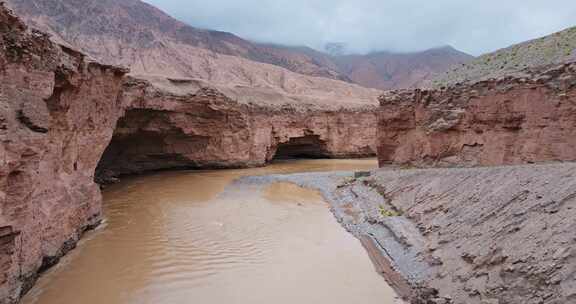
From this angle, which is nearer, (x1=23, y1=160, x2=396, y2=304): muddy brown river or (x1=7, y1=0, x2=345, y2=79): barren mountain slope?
(x1=23, y1=160, x2=396, y2=304): muddy brown river

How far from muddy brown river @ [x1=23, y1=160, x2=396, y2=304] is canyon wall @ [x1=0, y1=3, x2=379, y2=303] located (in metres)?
0.66

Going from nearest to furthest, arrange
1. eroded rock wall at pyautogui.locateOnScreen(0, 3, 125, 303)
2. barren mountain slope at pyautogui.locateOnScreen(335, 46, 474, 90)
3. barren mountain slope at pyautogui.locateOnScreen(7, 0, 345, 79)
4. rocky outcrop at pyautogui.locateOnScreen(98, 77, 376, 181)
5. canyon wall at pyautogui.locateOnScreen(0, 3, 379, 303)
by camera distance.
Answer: eroded rock wall at pyautogui.locateOnScreen(0, 3, 125, 303) < canyon wall at pyautogui.locateOnScreen(0, 3, 379, 303) < rocky outcrop at pyautogui.locateOnScreen(98, 77, 376, 181) < barren mountain slope at pyautogui.locateOnScreen(7, 0, 345, 79) < barren mountain slope at pyautogui.locateOnScreen(335, 46, 474, 90)

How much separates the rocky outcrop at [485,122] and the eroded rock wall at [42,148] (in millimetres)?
11526

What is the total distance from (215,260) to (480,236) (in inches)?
181

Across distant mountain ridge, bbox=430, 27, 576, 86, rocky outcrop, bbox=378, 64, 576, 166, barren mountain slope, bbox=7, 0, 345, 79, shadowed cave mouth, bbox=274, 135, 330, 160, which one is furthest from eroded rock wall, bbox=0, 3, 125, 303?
barren mountain slope, bbox=7, 0, 345, 79

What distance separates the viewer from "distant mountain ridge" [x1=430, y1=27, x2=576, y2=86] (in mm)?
12422

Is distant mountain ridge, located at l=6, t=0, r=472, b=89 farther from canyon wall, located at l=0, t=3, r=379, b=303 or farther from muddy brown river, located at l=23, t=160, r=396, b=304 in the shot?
muddy brown river, located at l=23, t=160, r=396, b=304

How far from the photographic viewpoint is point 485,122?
13133 millimetres

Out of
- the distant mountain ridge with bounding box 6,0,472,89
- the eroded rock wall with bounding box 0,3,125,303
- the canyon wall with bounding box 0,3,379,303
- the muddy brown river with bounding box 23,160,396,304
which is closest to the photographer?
the eroded rock wall with bounding box 0,3,125,303

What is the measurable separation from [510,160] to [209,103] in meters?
13.7

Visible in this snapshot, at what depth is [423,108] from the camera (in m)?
15.5

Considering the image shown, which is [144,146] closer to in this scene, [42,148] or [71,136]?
[71,136]

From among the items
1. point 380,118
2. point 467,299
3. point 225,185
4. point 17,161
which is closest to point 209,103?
point 225,185

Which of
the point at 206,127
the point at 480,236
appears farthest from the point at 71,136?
the point at 206,127
